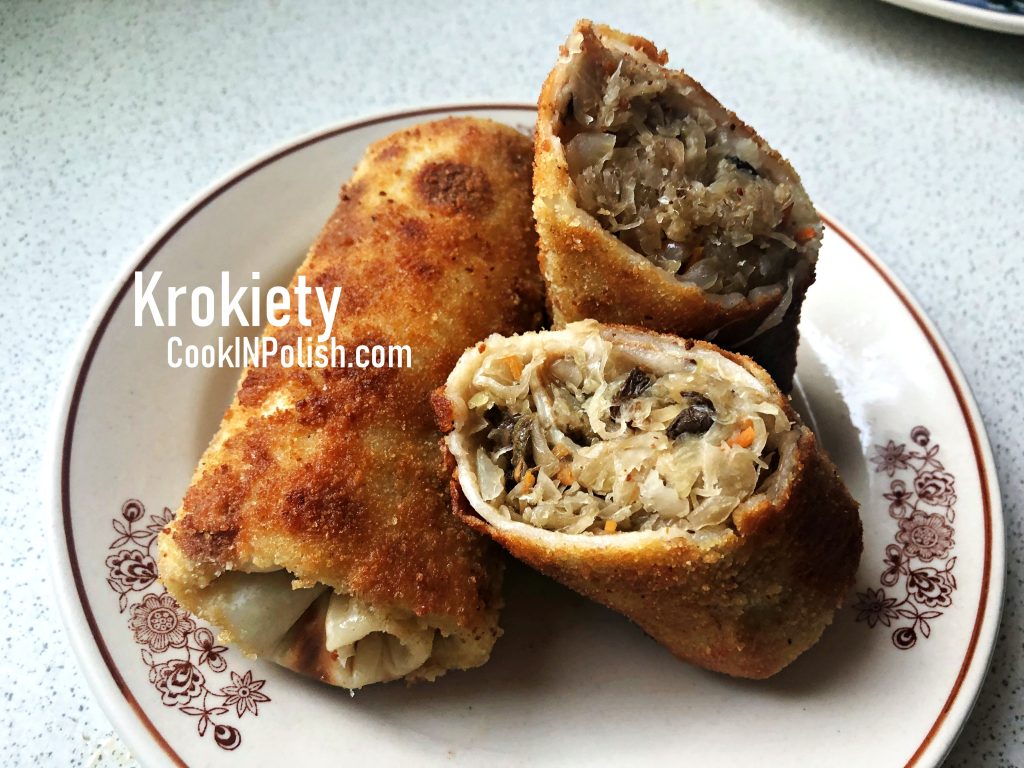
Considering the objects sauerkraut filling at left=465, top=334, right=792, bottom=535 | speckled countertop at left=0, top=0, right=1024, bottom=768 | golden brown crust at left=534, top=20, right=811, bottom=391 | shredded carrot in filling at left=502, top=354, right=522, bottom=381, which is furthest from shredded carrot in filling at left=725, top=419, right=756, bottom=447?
speckled countertop at left=0, top=0, right=1024, bottom=768

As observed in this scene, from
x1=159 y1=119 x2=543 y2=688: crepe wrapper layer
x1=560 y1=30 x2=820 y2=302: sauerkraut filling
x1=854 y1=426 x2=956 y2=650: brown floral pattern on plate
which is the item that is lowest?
x1=854 y1=426 x2=956 y2=650: brown floral pattern on plate

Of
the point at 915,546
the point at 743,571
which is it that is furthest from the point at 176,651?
the point at 915,546

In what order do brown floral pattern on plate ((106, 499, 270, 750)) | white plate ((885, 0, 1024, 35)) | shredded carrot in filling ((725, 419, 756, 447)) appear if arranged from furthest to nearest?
1. white plate ((885, 0, 1024, 35))
2. brown floral pattern on plate ((106, 499, 270, 750))
3. shredded carrot in filling ((725, 419, 756, 447))

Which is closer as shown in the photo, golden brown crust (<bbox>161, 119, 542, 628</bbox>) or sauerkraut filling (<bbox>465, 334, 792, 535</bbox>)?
sauerkraut filling (<bbox>465, 334, 792, 535</bbox>)

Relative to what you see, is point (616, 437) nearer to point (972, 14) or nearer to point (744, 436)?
point (744, 436)

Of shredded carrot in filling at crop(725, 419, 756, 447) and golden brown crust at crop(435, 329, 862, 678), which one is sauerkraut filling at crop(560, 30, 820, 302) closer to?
golden brown crust at crop(435, 329, 862, 678)

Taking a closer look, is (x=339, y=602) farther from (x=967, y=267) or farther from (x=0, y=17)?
(x=0, y=17)

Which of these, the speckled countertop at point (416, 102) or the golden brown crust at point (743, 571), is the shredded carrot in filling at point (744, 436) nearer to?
the golden brown crust at point (743, 571)

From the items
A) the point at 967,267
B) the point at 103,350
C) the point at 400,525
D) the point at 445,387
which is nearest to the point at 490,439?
the point at 445,387

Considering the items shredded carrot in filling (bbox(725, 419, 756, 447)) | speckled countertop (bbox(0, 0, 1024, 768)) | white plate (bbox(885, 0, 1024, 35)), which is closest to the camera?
shredded carrot in filling (bbox(725, 419, 756, 447))
